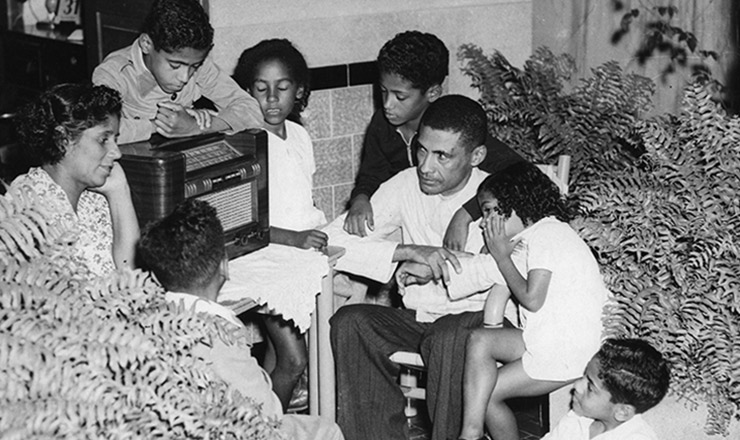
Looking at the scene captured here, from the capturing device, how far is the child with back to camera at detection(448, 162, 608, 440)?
12.3 feet

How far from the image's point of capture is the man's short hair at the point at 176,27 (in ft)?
12.4

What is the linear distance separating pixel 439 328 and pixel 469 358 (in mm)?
224

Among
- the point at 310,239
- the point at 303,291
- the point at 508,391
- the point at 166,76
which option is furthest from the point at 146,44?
the point at 508,391

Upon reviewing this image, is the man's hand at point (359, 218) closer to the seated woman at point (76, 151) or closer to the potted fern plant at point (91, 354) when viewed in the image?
the seated woman at point (76, 151)

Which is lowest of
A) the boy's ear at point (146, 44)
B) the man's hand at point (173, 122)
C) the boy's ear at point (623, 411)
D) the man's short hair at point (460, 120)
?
the boy's ear at point (623, 411)

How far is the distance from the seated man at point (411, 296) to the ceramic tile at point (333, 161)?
1.04m

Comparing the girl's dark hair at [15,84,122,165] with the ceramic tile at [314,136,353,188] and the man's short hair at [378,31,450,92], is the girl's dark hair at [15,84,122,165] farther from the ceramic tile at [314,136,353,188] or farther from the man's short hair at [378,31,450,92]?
the ceramic tile at [314,136,353,188]

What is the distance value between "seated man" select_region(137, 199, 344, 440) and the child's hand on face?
3.53 ft

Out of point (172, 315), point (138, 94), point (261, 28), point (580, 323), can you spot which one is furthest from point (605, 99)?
point (172, 315)

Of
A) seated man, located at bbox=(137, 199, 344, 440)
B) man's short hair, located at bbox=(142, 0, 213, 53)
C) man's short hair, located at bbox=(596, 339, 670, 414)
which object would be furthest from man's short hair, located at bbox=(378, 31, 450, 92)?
seated man, located at bbox=(137, 199, 344, 440)

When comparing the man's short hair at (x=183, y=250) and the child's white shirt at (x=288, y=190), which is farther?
the child's white shirt at (x=288, y=190)

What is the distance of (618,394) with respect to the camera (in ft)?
11.2

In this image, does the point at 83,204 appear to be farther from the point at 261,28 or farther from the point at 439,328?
the point at 261,28

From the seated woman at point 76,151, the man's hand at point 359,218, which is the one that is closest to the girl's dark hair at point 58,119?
the seated woman at point 76,151
